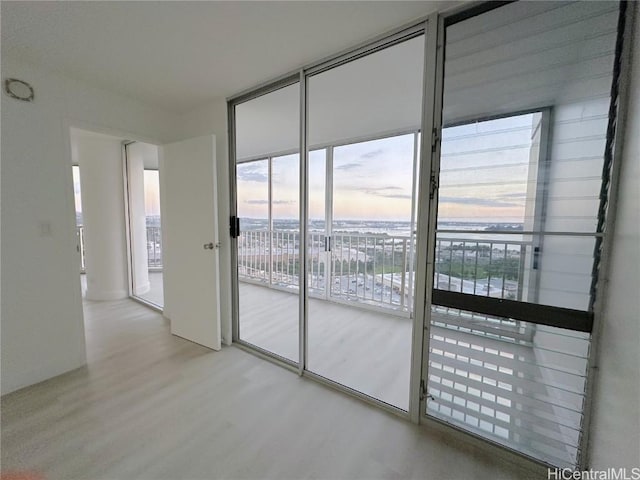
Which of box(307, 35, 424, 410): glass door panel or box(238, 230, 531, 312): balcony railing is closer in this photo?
box(238, 230, 531, 312): balcony railing

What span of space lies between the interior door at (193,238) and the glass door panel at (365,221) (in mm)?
1050

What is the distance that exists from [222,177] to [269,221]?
7.23 feet

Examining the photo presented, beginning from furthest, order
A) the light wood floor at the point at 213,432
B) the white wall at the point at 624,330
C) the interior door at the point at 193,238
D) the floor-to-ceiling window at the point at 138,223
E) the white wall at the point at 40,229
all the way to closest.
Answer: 1. the floor-to-ceiling window at the point at 138,223
2. the interior door at the point at 193,238
3. the white wall at the point at 40,229
4. the light wood floor at the point at 213,432
5. the white wall at the point at 624,330

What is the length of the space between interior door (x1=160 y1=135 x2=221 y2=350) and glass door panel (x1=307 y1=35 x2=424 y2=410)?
3.45ft

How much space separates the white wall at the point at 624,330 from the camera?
88cm

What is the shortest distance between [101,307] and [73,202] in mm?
2043

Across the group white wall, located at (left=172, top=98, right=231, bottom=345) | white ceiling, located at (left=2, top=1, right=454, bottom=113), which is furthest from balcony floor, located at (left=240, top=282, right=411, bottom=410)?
white ceiling, located at (left=2, top=1, right=454, bottom=113)

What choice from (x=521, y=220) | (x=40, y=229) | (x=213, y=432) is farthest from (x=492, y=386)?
(x=40, y=229)

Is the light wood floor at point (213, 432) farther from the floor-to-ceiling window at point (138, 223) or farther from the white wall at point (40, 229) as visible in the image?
the floor-to-ceiling window at point (138, 223)

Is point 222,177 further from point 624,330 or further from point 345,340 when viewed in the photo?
point 624,330

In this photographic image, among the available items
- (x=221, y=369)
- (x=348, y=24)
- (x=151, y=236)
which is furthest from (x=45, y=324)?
(x=151, y=236)

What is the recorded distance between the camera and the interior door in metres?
2.29

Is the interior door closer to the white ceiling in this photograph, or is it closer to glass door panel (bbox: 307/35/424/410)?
the white ceiling

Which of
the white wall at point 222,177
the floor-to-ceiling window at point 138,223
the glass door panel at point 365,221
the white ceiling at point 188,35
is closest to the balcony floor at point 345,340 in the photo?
the glass door panel at point 365,221
